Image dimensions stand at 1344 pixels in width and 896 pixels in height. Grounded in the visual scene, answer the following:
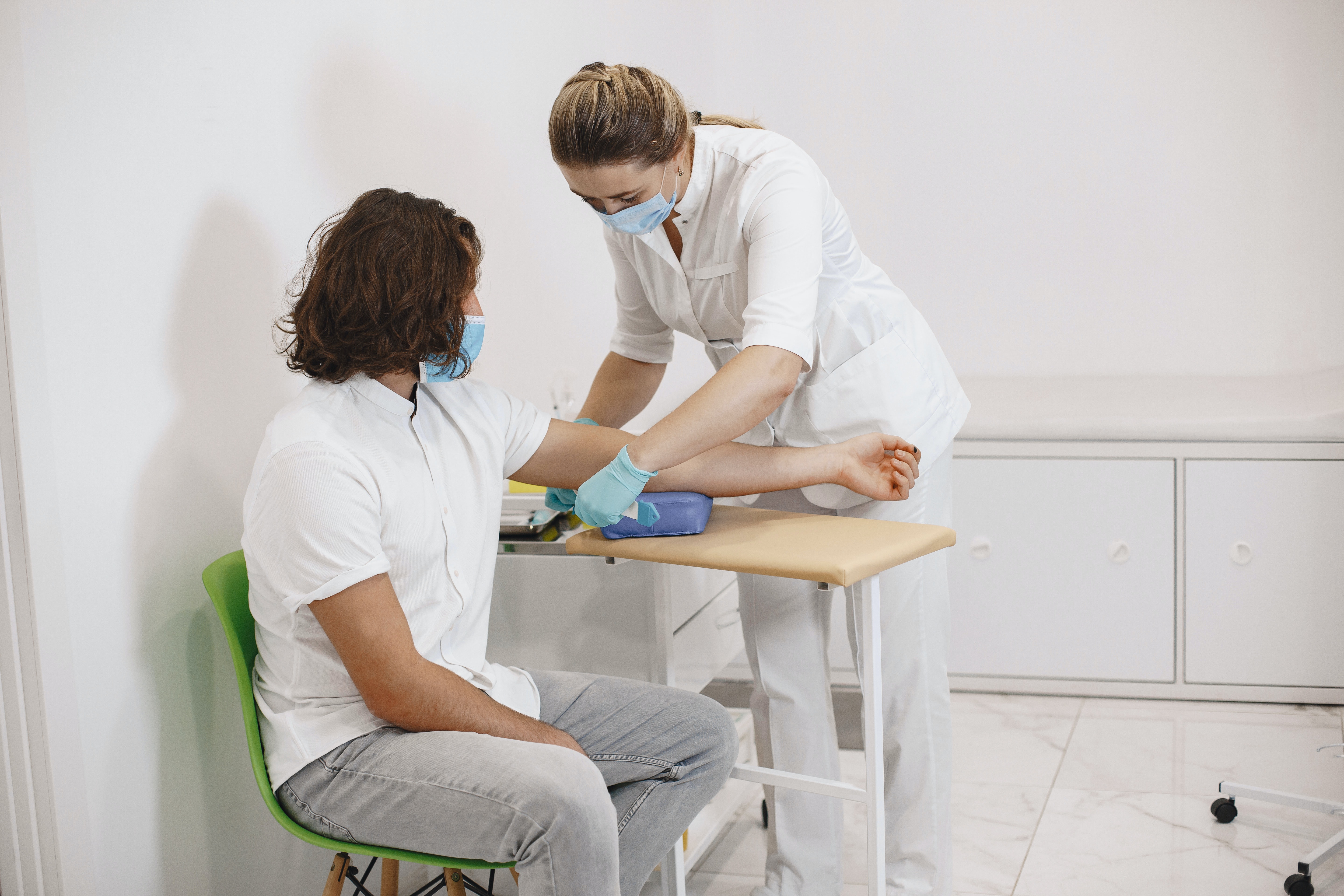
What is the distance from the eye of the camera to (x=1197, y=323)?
11.3 feet

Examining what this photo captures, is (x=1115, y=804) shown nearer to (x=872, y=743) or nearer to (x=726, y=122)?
(x=872, y=743)

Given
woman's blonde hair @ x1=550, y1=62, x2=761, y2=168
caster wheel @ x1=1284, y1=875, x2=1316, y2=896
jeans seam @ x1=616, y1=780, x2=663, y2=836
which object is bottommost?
caster wheel @ x1=1284, y1=875, x2=1316, y2=896

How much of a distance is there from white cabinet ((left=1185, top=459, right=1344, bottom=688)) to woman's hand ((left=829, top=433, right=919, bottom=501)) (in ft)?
5.03

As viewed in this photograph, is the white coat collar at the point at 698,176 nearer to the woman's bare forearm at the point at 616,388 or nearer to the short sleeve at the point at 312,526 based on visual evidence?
the woman's bare forearm at the point at 616,388

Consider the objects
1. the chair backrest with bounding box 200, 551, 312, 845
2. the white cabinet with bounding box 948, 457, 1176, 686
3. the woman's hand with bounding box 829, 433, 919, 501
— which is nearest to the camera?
the chair backrest with bounding box 200, 551, 312, 845

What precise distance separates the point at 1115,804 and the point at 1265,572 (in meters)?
0.87

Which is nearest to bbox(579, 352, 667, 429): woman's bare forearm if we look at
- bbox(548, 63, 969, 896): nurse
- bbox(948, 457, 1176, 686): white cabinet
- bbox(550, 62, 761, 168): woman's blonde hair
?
bbox(548, 63, 969, 896): nurse

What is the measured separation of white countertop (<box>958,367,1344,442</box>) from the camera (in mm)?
2713

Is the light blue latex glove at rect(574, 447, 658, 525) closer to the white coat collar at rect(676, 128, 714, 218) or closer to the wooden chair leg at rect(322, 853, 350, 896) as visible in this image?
the white coat collar at rect(676, 128, 714, 218)

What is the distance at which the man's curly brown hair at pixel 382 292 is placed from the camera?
128 cm

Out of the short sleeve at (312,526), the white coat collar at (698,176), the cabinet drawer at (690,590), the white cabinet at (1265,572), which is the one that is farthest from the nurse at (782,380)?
the white cabinet at (1265,572)

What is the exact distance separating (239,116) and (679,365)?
1940 millimetres

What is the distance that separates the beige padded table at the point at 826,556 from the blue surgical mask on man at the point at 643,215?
45 cm

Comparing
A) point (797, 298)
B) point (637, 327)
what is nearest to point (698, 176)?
point (797, 298)
